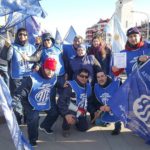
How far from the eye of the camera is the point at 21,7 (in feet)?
16.2

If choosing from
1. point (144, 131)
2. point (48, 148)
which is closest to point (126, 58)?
point (144, 131)

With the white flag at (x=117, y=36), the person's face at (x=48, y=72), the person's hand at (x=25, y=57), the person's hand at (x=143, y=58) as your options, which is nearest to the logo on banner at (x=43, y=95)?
the person's face at (x=48, y=72)

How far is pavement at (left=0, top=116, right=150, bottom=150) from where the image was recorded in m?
5.49

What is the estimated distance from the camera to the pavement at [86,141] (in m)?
5.49

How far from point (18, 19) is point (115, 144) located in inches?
115

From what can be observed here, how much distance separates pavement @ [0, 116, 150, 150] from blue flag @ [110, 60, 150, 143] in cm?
30

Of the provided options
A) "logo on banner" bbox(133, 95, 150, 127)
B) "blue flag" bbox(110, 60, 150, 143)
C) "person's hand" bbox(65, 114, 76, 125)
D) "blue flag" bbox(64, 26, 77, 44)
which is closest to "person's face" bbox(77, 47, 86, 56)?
"person's hand" bbox(65, 114, 76, 125)

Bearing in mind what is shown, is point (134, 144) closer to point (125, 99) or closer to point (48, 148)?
point (125, 99)

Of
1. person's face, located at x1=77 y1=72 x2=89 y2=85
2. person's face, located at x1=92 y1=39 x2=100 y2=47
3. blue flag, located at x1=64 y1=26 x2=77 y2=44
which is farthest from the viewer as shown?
blue flag, located at x1=64 y1=26 x2=77 y2=44

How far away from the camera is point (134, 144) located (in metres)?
5.62

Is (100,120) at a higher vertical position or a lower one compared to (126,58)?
lower

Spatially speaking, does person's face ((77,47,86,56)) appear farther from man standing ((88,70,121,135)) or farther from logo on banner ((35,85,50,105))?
logo on banner ((35,85,50,105))

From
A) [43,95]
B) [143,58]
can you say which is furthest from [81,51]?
[143,58]

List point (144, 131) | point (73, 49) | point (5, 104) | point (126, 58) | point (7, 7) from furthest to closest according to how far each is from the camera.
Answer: point (73, 49), point (126, 58), point (144, 131), point (7, 7), point (5, 104)
